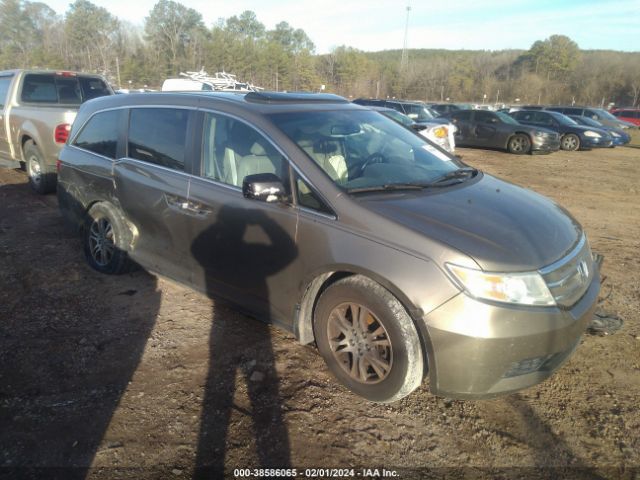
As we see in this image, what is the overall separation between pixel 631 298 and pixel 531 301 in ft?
8.28

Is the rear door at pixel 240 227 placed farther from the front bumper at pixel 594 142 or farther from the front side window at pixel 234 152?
the front bumper at pixel 594 142

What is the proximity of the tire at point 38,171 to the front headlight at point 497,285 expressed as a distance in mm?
7055

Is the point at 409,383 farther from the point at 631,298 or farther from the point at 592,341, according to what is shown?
the point at 631,298

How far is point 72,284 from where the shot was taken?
4.35 meters

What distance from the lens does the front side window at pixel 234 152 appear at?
3143 millimetres

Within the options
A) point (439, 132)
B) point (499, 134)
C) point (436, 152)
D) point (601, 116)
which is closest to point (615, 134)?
point (601, 116)

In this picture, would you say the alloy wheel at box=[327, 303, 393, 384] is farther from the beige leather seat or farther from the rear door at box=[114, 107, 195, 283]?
the rear door at box=[114, 107, 195, 283]

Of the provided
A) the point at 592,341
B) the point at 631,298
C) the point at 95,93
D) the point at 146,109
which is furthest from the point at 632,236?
the point at 95,93

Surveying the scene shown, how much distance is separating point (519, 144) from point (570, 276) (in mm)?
15064

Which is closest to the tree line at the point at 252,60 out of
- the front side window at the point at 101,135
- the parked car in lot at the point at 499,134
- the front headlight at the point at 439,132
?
the parked car in lot at the point at 499,134

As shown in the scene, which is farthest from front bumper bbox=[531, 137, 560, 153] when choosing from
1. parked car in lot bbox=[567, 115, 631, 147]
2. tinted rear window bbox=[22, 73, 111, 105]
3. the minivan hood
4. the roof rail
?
the minivan hood

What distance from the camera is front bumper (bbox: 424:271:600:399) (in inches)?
92.3

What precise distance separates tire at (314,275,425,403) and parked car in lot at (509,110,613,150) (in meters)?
17.6

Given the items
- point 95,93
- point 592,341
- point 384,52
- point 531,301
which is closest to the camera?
point 531,301
